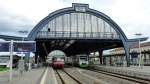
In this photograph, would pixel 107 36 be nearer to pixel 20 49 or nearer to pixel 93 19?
pixel 93 19

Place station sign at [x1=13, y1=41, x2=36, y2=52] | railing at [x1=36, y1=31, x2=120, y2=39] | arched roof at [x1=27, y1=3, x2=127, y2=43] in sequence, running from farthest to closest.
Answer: railing at [x1=36, y1=31, x2=120, y2=39], arched roof at [x1=27, y1=3, x2=127, y2=43], station sign at [x1=13, y1=41, x2=36, y2=52]


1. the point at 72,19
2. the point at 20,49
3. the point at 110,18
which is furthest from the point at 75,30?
the point at 20,49

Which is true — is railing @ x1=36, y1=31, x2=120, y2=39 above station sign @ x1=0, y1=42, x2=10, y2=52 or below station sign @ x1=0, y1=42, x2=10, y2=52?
above

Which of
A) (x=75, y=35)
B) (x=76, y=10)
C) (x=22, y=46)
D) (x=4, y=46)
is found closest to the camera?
(x=4, y=46)

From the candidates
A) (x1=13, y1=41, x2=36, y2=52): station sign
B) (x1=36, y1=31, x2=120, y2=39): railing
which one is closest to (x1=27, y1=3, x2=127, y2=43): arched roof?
(x1=36, y1=31, x2=120, y2=39): railing

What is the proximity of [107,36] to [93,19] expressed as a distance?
624cm

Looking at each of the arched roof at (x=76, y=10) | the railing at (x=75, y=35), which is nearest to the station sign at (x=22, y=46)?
the arched roof at (x=76, y=10)

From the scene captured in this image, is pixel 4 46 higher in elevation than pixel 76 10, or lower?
lower

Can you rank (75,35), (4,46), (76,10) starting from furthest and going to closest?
(76,10) < (75,35) < (4,46)

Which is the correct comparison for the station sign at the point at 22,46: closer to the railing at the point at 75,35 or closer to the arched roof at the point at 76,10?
the arched roof at the point at 76,10

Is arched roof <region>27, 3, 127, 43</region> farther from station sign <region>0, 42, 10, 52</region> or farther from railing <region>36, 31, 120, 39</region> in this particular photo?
station sign <region>0, 42, 10, 52</region>

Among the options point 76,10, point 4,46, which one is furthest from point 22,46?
point 76,10

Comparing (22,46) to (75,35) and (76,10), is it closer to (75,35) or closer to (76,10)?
(75,35)

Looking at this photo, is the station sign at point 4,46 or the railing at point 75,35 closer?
the station sign at point 4,46
